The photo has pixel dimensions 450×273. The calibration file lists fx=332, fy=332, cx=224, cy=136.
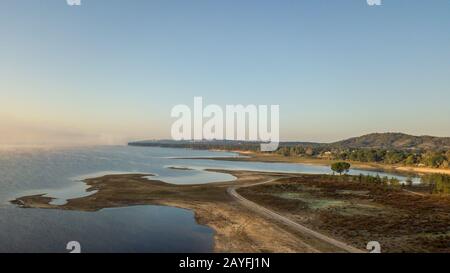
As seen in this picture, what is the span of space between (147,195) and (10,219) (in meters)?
21.8

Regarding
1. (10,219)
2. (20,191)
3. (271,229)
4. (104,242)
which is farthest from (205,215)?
(20,191)

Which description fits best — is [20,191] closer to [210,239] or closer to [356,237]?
[210,239]

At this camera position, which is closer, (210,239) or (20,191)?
(210,239)

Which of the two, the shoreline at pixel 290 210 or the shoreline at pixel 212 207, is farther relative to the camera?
the shoreline at pixel 290 210

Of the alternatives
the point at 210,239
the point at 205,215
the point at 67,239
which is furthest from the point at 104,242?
the point at 205,215

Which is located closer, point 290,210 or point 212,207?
point 290,210

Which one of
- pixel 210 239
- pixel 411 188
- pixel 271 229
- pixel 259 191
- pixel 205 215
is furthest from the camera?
pixel 411 188

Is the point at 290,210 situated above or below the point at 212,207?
below

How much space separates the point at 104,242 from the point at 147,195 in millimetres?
26027

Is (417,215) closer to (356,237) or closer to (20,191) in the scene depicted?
(356,237)

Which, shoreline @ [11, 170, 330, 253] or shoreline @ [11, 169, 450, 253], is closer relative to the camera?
shoreline @ [11, 170, 330, 253]
